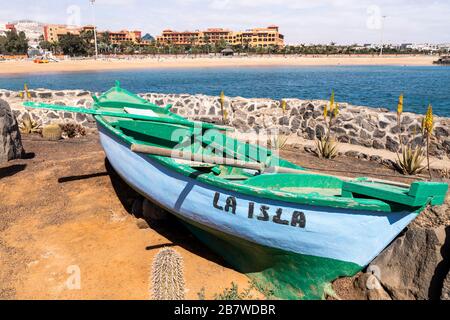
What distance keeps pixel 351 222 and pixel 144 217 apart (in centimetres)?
429

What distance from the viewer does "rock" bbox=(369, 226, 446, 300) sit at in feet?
13.9

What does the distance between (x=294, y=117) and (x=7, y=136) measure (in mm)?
9986

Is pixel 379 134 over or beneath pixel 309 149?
over

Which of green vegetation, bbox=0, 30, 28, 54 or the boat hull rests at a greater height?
green vegetation, bbox=0, 30, 28, 54

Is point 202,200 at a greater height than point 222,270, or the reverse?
point 202,200

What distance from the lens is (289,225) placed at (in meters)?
4.21

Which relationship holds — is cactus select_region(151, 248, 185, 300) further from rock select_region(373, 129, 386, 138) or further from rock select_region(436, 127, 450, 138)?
rock select_region(436, 127, 450, 138)

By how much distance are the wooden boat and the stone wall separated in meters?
6.60

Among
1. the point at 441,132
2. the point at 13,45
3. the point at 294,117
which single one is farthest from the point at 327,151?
the point at 13,45

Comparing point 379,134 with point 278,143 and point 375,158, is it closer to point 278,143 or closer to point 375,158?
point 375,158

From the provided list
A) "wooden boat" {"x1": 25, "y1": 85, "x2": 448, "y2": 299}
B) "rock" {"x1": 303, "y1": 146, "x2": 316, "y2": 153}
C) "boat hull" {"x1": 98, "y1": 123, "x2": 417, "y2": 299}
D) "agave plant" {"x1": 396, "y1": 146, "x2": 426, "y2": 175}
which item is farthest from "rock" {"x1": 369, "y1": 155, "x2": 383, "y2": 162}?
"boat hull" {"x1": 98, "y1": 123, "x2": 417, "y2": 299}

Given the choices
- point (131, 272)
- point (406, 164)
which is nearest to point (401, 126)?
point (406, 164)
